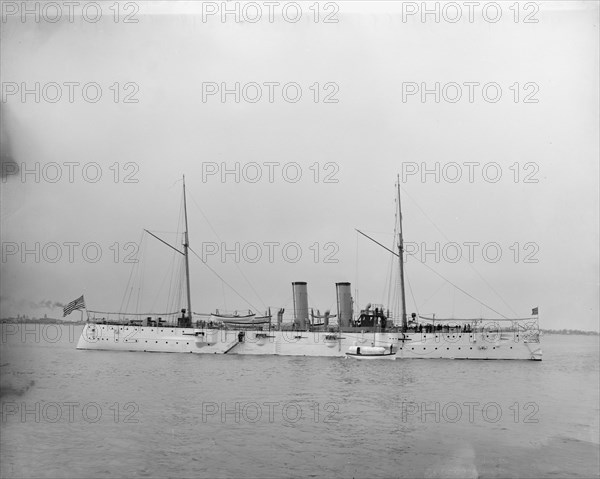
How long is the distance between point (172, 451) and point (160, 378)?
10.6m

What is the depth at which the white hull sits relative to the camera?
32531mm

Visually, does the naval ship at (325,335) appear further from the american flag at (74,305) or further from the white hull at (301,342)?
the american flag at (74,305)

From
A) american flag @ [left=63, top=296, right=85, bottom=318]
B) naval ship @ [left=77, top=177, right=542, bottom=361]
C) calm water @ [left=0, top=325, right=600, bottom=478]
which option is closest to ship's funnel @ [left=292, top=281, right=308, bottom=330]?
naval ship @ [left=77, top=177, right=542, bottom=361]

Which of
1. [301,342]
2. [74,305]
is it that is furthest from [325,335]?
[74,305]

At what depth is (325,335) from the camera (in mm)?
33438

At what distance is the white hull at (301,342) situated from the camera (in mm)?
32531

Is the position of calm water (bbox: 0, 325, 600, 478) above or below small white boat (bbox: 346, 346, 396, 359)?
above

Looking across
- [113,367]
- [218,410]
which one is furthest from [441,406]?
[113,367]

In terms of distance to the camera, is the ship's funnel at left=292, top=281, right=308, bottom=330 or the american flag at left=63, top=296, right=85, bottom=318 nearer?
the american flag at left=63, top=296, right=85, bottom=318

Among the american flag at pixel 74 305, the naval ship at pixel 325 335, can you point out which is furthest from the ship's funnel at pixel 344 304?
the american flag at pixel 74 305

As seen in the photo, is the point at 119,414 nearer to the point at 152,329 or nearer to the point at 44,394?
the point at 44,394

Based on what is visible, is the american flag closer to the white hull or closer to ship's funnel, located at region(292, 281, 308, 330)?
the white hull

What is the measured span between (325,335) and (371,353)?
9.06 ft

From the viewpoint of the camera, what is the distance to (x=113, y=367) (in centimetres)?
2544
